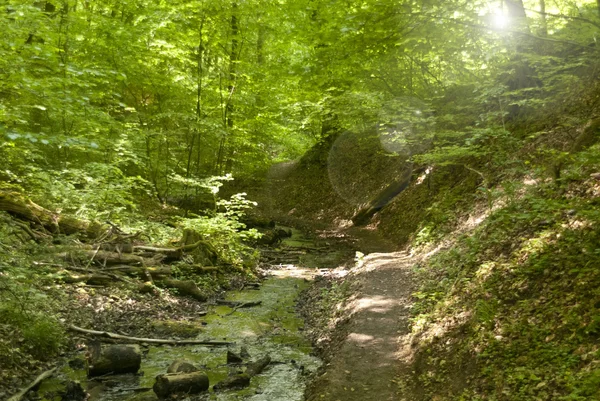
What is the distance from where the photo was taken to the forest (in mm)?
5812

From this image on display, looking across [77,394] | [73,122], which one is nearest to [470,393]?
[77,394]

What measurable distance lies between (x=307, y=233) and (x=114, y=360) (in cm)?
1430

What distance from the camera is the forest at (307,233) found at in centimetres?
581

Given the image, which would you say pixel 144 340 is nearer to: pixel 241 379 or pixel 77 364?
pixel 77 364

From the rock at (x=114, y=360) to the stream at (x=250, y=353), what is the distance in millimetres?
137

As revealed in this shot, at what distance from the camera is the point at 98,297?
340 inches

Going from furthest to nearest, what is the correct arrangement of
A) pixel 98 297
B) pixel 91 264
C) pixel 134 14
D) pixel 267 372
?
pixel 134 14 < pixel 91 264 < pixel 98 297 < pixel 267 372

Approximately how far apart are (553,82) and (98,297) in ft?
42.5

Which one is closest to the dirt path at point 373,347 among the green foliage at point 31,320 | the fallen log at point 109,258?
the green foliage at point 31,320

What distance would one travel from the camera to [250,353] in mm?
7789

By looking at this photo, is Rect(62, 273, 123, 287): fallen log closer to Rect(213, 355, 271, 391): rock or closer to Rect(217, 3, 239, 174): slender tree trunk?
Rect(213, 355, 271, 391): rock

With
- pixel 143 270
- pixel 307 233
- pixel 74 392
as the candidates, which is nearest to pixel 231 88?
pixel 307 233

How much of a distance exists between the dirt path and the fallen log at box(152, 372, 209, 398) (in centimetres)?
164

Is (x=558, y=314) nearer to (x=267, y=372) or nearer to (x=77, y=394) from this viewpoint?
(x=267, y=372)
